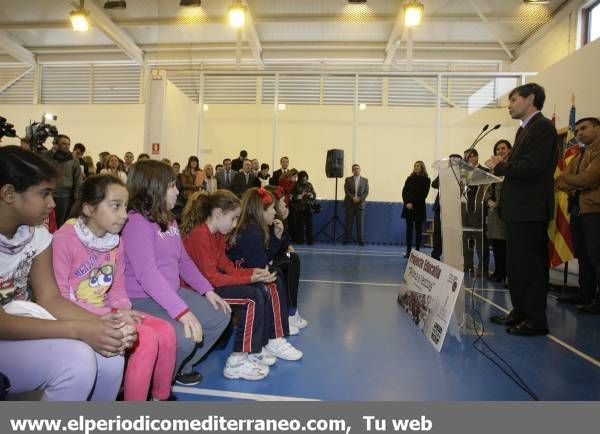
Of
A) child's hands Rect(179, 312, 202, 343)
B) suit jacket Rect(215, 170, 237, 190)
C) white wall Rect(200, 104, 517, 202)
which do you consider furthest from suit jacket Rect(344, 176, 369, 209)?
child's hands Rect(179, 312, 202, 343)

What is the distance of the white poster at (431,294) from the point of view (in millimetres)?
2211

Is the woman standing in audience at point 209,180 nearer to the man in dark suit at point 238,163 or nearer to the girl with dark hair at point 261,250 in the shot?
the man in dark suit at point 238,163

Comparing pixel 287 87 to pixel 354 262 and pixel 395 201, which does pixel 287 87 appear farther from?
pixel 354 262

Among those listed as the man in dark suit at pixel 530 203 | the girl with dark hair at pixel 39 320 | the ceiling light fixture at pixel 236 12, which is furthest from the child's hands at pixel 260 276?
the ceiling light fixture at pixel 236 12

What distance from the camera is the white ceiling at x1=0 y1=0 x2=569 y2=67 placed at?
27.2 ft

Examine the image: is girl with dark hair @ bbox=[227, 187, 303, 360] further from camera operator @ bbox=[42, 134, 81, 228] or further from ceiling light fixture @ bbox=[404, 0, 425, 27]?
ceiling light fixture @ bbox=[404, 0, 425, 27]

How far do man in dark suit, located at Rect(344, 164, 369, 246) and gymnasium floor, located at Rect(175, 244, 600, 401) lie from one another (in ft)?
14.7

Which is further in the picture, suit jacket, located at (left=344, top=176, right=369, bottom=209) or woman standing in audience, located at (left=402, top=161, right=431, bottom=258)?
suit jacket, located at (left=344, top=176, right=369, bottom=209)

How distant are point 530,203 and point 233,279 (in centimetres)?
190

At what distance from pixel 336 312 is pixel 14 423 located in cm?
230

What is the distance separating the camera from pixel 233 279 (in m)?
2.06

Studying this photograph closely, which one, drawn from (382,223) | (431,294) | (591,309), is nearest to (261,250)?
(431,294)

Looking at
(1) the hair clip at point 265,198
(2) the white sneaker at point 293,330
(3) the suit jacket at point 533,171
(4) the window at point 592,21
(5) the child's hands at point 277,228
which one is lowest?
(2) the white sneaker at point 293,330

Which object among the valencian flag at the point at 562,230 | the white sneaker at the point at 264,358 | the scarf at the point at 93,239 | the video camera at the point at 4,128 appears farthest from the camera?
the valencian flag at the point at 562,230
